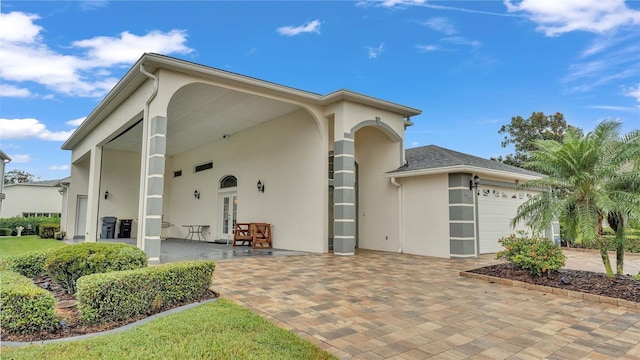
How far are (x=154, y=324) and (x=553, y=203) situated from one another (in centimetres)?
599

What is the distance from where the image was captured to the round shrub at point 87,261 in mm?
4363

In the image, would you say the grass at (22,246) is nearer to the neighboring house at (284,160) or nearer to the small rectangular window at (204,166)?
the neighboring house at (284,160)

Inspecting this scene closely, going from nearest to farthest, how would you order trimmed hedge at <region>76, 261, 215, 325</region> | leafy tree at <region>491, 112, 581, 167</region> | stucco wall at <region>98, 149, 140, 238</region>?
1. trimmed hedge at <region>76, 261, 215, 325</region>
2. stucco wall at <region>98, 149, 140, 238</region>
3. leafy tree at <region>491, 112, 581, 167</region>

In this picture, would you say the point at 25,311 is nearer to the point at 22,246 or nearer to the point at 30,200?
the point at 22,246

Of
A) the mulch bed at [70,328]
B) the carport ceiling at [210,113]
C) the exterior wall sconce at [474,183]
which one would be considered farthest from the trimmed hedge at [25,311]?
the exterior wall sconce at [474,183]

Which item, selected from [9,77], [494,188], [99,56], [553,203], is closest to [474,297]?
[553,203]

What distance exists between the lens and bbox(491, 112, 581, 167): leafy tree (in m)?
22.3

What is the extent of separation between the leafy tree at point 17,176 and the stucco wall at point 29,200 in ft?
48.8

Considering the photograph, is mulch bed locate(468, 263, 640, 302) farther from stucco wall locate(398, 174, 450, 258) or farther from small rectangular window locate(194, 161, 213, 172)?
small rectangular window locate(194, 161, 213, 172)

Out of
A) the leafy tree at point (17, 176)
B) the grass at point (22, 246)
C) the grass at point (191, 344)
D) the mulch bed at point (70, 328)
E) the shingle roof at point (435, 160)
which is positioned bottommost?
the grass at point (22, 246)

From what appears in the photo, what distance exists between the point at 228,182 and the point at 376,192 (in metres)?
6.15

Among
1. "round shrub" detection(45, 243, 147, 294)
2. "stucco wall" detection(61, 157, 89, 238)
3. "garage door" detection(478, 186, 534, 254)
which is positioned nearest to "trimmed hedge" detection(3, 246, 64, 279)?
"round shrub" detection(45, 243, 147, 294)

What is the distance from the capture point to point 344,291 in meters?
5.02

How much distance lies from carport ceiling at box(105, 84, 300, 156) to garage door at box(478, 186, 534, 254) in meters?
5.97
